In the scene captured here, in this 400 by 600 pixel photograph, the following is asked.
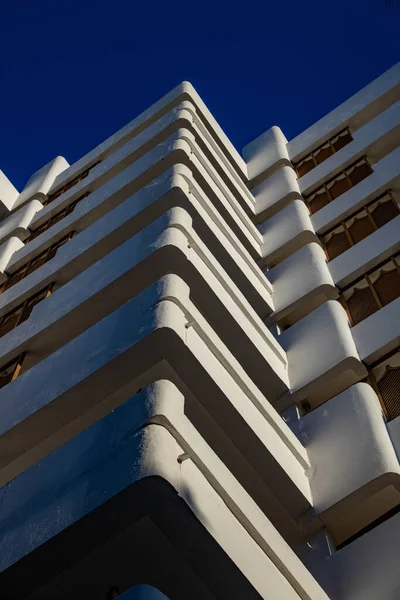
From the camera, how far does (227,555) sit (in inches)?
A: 181

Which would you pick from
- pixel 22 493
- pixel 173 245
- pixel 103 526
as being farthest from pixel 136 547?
pixel 173 245

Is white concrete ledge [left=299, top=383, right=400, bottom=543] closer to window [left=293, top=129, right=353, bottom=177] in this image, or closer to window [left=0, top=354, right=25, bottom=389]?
window [left=0, top=354, right=25, bottom=389]

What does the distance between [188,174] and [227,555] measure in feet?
22.8

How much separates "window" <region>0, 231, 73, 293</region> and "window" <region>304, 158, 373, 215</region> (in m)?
4.12

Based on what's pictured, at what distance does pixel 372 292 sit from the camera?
9.94 metres

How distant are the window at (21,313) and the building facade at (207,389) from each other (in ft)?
0.16

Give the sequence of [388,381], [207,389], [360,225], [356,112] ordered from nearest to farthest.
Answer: [207,389]
[388,381]
[360,225]
[356,112]

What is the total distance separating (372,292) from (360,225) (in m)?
2.13

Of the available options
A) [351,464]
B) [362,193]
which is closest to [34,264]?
[362,193]

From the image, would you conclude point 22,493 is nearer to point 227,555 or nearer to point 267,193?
point 227,555

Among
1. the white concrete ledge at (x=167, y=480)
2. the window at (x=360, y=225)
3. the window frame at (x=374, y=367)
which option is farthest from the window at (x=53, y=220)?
the white concrete ledge at (x=167, y=480)

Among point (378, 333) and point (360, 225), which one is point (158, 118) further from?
point (378, 333)

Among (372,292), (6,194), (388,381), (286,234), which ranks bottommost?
(388,381)

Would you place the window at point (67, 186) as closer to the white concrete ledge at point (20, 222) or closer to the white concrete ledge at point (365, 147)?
the white concrete ledge at point (20, 222)
